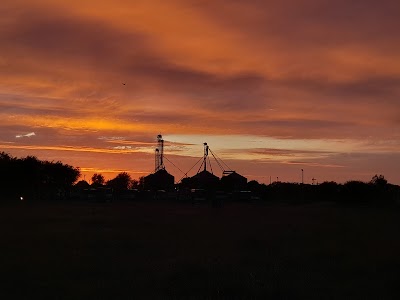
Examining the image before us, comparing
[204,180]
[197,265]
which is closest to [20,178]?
[204,180]

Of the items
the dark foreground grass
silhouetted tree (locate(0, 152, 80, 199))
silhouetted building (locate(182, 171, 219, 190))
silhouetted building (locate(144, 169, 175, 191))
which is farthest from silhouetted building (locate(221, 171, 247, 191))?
the dark foreground grass

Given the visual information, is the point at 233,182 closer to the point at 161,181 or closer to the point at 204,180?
the point at 204,180

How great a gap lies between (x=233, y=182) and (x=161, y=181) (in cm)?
2501

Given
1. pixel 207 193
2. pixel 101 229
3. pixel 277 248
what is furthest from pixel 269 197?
pixel 277 248

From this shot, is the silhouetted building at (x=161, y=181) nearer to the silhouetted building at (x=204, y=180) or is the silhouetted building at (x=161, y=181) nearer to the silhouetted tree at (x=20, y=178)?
the silhouetted building at (x=204, y=180)

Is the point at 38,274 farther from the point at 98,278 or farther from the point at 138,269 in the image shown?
the point at 138,269

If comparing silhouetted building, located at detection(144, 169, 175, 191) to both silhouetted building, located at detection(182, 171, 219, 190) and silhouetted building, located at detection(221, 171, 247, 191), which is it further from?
silhouetted building, located at detection(221, 171, 247, 191)

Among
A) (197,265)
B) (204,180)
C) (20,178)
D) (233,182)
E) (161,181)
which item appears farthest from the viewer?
(161,181)

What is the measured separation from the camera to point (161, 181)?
170750 mm

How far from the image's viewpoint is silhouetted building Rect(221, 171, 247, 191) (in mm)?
155125

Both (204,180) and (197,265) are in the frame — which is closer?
(197,265)

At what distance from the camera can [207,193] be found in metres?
130

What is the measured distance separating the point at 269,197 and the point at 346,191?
1257 inches

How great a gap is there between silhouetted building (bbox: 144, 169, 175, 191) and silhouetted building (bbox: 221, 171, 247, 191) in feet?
65.4
